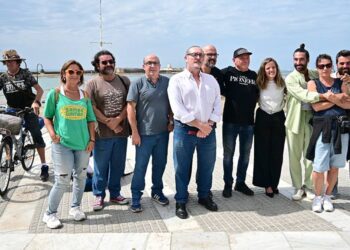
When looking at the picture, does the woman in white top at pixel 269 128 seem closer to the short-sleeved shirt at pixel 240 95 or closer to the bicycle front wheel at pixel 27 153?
the short-sleeved shirt at pixel 240 95

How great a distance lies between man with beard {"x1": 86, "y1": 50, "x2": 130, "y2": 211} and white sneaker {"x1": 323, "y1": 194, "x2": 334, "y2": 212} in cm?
270

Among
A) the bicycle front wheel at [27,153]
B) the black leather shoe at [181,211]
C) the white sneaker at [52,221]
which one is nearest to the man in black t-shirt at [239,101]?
the black leather shoe at [181,211]

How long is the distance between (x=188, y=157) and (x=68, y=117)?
153 centimetres

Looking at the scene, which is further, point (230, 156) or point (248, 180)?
point (248, 180)

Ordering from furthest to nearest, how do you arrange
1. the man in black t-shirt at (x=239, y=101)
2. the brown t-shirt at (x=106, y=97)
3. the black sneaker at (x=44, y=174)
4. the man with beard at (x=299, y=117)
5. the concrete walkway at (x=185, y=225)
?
the black sneaker at (x=44, y=174)
the man in black t-shirt at (x=239, y=101)
the man with beard at (x=299, y=117)
the brown t-shirt at (x=106, y=97)
the concrete walkway at (x=185, y=225)

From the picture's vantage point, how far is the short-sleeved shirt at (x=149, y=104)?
14.4 ft

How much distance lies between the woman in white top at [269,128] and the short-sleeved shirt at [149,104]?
4.55ft

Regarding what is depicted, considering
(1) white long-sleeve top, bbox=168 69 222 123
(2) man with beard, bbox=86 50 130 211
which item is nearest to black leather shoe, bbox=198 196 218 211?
(1) white long-sleeve top, bbox=168 69 222 123

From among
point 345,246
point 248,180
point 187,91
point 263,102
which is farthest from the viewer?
point 248,180

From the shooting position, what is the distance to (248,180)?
19.8 ft

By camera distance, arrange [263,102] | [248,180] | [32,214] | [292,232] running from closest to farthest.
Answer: [292,232], [32,214], [263,102], [248,180]

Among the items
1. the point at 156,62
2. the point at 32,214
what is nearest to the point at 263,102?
the point at 156,62

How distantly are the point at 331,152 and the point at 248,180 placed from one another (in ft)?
5.72

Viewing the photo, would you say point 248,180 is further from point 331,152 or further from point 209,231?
point 209,231
